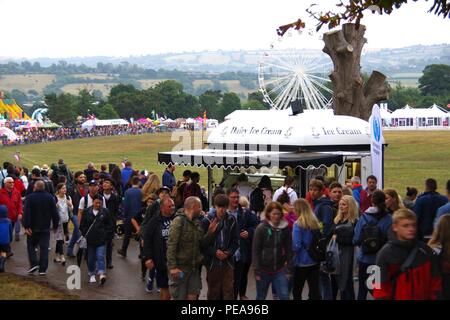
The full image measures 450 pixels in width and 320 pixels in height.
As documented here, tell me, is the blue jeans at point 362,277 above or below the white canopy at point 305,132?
below

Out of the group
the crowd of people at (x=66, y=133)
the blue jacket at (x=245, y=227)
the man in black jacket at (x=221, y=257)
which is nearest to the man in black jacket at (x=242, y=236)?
the blue jacket at (x=245, y=227)

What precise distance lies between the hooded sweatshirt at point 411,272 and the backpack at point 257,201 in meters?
8.55

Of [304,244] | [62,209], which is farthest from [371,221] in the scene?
[62,209]

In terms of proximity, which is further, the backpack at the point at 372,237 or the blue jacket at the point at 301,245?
the blue jacket at the point at 301,245

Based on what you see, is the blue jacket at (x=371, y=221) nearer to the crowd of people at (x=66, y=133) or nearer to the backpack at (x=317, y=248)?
the backpack at (x=317, y=248)

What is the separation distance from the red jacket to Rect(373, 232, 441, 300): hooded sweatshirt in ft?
30.9

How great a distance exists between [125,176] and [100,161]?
3478cm

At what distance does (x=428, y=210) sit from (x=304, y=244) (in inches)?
107

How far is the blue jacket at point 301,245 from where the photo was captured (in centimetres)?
1013

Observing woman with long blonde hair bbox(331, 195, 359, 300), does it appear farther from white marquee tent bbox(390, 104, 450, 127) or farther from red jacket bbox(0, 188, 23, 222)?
white marquee tent bbox(390, 104, 450, 127)

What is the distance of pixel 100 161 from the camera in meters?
54.9

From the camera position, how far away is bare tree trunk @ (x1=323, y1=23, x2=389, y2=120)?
74.7 ft

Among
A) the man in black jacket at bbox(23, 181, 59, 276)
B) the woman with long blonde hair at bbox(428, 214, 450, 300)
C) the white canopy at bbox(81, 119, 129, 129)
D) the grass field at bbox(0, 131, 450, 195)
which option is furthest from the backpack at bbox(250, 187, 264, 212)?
the white canopy at bbox(81, 119, 129, 129)

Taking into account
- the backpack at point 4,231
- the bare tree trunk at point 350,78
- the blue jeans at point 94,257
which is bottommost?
the blue jeans at point 94,257
